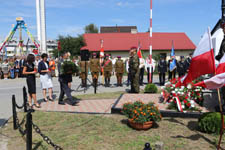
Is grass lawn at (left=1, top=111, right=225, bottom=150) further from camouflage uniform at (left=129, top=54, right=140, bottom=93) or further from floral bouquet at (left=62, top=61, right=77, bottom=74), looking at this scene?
camouflage uniform at (left=129, top=54, right=140, bottom=93)

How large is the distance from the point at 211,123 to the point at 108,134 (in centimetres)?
232

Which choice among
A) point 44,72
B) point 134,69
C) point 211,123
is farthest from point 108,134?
point 134,69

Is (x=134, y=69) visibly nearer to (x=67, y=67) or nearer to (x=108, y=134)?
(x=67, y=67)

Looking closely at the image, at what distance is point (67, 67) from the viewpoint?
794cm

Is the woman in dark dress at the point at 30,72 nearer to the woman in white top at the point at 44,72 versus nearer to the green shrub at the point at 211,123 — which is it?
the woman in white top at the point at 44,72

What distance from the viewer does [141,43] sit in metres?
38.2

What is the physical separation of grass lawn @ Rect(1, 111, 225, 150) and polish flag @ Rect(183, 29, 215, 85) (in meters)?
1.39

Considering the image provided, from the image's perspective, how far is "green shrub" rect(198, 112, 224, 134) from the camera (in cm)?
483

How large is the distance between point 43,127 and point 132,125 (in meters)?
2.32

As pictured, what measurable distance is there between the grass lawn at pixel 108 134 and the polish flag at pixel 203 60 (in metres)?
1.39

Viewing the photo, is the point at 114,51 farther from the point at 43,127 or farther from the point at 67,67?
the point at 43,127

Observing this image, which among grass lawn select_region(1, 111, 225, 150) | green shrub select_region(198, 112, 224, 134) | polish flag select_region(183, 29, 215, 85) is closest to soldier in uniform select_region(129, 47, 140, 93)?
grass lawn select_region(1, 111, 225, 150)

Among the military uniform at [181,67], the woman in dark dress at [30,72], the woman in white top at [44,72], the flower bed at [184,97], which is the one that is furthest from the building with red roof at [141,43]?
the woman in dark dress at [30,72]

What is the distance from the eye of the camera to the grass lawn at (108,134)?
4535mm
